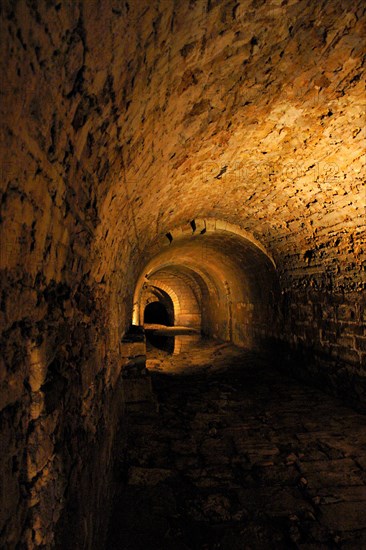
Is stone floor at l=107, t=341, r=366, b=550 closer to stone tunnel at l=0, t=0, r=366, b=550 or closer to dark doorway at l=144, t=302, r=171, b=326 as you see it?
stone tunnel at l=0, t=0, r=366, b=550

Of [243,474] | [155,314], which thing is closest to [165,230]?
[243,474]

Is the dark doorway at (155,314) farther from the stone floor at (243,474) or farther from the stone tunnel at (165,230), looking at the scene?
the stone floor at (243,474)

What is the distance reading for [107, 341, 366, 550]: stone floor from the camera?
249cm

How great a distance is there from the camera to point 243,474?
10.8 feet

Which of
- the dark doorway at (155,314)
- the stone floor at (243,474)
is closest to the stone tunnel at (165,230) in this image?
the stone floor at (243,474)

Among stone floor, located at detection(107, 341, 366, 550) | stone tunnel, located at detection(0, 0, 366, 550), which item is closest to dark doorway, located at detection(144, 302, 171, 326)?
stone tunnel, located at detection(0, 0, 366, 550)

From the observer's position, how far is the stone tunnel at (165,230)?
1.19 meters

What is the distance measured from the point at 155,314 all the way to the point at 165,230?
1559 centimetres

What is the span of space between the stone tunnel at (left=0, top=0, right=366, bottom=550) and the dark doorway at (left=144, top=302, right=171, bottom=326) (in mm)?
14450

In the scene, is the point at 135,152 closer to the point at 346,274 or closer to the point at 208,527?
the point at 208,527

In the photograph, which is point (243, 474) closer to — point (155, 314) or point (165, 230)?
point (165, 230)

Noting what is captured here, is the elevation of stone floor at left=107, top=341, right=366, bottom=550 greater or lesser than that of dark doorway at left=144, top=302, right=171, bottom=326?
lesser

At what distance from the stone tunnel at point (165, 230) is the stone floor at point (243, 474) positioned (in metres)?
0.02

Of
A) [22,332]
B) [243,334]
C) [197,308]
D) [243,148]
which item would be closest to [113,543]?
[22,332]
